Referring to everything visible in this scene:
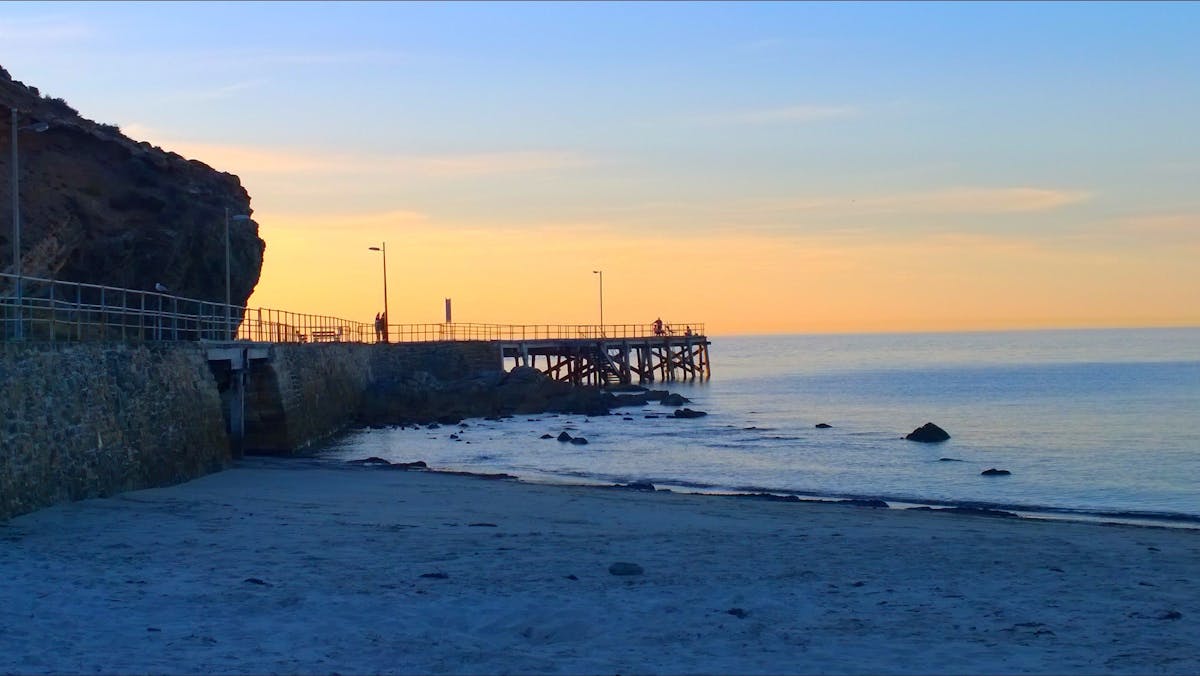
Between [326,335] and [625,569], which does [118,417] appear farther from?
[326,335]

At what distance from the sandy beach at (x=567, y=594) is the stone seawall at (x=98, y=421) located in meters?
0.56

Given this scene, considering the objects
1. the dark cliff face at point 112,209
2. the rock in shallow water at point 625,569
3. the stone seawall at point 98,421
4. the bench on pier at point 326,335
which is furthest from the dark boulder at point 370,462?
the rock in shallow water at point 625,569

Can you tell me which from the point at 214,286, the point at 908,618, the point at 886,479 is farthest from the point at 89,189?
the point at 908,618

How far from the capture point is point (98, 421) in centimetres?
1772

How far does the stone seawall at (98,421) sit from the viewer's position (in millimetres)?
15086

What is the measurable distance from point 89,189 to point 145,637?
38213mm

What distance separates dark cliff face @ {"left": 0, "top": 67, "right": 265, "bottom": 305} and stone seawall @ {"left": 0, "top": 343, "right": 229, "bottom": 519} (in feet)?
51.2

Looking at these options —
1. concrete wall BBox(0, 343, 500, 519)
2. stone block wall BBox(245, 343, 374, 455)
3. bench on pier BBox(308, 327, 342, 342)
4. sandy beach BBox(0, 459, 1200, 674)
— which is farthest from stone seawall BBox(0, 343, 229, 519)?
bench on pier BBox(308, 327, 342, 342)

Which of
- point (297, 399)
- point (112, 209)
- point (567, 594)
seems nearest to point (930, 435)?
point (297, 399)

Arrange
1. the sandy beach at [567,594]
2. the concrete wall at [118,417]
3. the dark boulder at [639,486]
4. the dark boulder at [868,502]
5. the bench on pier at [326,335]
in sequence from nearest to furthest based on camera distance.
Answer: the sandy beach at [567,594], the concrete wall at [118,417], the dark boulder at [868,502], the dark boulder at [639,486], the bench on pier at [326,335]

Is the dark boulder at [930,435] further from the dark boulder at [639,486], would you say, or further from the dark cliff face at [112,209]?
the dark cliff face at [112,209]

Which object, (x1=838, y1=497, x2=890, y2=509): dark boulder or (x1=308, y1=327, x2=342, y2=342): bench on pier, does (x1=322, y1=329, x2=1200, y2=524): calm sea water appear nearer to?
(x1=838, y1=497, x2=890, y2=509): dark boulder

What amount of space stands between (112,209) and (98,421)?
2899 centimetres

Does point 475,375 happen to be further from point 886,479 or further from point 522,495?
point 522,495
